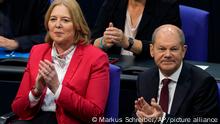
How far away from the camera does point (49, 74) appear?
292 centimetres

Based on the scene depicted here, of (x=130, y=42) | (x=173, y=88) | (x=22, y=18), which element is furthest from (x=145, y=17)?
(x=173, y=88)

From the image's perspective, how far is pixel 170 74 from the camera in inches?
115

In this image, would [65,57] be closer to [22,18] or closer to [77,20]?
[77,20]

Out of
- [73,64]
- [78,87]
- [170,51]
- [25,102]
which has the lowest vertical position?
[25,102]

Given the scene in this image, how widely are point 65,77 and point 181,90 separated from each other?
2.21 feet

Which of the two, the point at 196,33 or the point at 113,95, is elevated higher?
the point at 196,33

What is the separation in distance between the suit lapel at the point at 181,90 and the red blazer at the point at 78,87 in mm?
388

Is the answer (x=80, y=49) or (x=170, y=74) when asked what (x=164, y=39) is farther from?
(x=80, y=49)

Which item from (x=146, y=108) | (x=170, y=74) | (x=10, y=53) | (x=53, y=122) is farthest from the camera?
(x=10, y=53)

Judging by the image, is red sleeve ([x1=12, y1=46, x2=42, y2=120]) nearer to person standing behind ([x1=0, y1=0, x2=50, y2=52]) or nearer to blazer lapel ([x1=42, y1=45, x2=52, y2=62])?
blazer lapel ([x1=42, y1=45, x2=52, y2=62])

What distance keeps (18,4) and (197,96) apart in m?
1.75

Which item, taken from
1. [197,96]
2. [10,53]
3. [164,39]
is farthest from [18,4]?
[197,96]

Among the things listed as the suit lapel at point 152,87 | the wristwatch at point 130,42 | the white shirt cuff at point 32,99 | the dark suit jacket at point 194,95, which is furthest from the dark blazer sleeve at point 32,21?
the dark suit jacket at point 194,95

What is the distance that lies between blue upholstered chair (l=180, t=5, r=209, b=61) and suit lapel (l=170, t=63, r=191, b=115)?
3.92ft
